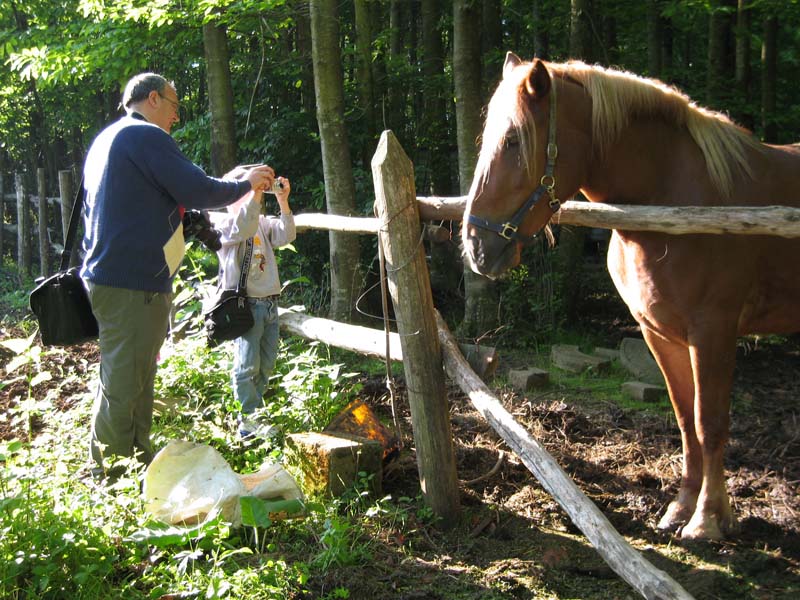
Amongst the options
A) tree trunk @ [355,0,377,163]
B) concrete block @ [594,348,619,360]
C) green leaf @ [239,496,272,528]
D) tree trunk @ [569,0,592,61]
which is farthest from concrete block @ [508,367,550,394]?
tree trunk @ [355,0,377,163]

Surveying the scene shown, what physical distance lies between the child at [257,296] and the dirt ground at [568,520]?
3.32 ft

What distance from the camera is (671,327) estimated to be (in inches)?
135

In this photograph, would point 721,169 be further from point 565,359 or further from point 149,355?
point 565,359

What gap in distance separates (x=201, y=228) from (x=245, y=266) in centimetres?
41

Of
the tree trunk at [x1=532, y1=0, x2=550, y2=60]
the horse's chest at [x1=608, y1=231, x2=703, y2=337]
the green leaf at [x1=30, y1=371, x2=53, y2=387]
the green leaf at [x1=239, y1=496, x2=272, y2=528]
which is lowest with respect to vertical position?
the green leaf at [x1=239, y1=496, x2=272, y2=528]

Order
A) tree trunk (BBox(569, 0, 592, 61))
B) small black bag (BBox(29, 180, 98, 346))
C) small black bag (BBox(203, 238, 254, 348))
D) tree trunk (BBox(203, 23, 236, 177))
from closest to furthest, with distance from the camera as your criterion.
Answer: small black bag (BBox(29, 180, 98, 346))
small black bag (BBox(203, 238, 254, 348))
tree trunk (BBox(569, 0, 592, 61))
tree trunk (BBox(203, 23, 236, 177))

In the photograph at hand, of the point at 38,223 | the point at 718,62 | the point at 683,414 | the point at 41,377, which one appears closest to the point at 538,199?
the point at 683,414

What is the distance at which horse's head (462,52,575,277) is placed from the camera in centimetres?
309

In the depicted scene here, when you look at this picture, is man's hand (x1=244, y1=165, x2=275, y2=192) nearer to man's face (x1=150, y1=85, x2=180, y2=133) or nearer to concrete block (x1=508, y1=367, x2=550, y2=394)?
man's face (x1=150, y1=85, x2=180, y2=133)

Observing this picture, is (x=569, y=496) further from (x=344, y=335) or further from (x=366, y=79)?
(x=366, y=79)

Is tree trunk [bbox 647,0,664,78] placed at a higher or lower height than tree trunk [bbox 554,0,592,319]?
higher

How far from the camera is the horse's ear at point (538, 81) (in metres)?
3.07

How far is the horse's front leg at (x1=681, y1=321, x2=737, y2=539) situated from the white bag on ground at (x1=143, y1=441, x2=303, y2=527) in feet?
6.49

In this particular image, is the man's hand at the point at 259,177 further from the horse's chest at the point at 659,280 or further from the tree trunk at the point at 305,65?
the tree trunk at the point at 305,65
